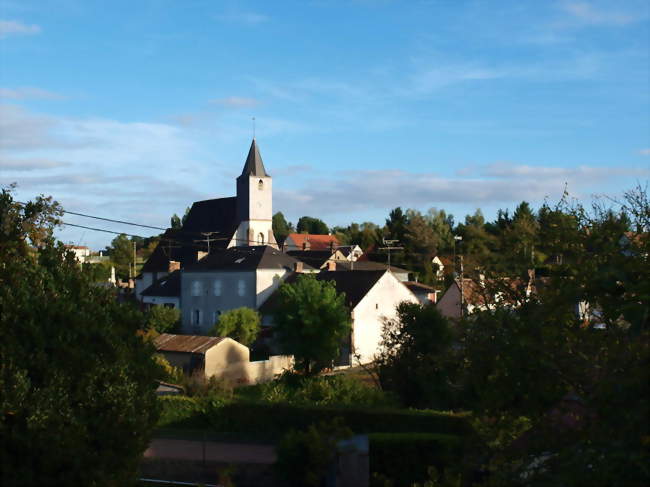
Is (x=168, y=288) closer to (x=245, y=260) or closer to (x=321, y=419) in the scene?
(x=245, y=260)

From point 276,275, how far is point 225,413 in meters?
24.4

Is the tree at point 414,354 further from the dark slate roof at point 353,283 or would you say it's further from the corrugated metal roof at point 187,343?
the dark slate roof at point 353,283

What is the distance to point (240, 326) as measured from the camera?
44844 mm

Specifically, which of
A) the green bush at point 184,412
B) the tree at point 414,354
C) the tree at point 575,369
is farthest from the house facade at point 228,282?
the tree at point 575,369

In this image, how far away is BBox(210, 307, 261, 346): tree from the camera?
44344 mm

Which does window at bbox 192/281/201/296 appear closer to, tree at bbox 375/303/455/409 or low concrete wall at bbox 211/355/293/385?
low concrete wall at bbox 211/355/293/385

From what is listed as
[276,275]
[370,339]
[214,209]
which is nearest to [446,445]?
[370,339]

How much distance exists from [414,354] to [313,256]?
44.7m

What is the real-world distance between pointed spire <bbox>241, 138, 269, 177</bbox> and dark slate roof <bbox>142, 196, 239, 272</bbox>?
3.65m

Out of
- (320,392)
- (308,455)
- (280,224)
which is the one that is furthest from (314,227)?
(308,455)

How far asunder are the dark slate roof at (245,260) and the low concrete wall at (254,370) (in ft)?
42.6

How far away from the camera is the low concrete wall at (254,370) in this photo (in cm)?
3684

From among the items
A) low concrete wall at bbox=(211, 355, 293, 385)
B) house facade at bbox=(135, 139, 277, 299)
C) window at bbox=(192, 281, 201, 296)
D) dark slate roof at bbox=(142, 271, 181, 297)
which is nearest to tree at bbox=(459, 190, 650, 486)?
low concrete wall at bbox=(211, 355, 293, 385)

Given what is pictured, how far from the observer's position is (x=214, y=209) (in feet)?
268
